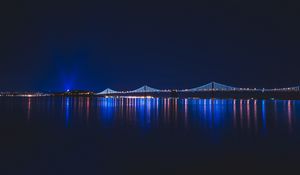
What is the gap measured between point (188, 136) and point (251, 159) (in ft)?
11.0

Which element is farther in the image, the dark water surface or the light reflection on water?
the light reflection on water

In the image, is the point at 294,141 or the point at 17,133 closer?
the point at 294,141

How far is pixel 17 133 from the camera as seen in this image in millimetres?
10312

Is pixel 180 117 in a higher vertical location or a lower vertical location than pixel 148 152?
higher

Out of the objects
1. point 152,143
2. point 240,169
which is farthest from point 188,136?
point 240,169

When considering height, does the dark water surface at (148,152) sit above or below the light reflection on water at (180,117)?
below

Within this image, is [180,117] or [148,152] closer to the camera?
[148,152]

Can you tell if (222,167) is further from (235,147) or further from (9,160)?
(9,160)

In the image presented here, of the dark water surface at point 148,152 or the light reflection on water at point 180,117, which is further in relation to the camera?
the light reflection on water at point 180,117

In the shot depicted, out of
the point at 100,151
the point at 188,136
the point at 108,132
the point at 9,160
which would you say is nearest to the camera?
the point at 9,160

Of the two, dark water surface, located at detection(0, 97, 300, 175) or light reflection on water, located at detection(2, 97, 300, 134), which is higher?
light reflection on water, located at detection(2, 97, 300, 134)

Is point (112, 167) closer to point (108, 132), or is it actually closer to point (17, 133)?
point (108, 132)

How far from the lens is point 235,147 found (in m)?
7.93

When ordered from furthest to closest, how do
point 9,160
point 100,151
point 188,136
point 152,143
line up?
point 188,136 → point 152,143 → point 100,151 → point 9,160
